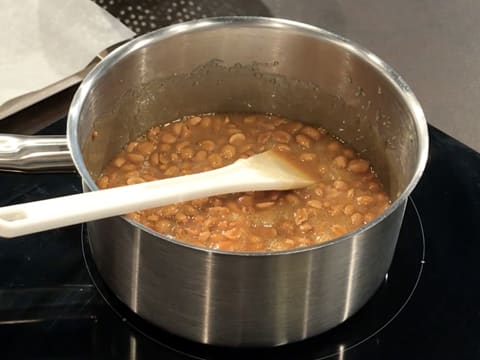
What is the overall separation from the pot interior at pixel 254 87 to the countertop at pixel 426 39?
272mm

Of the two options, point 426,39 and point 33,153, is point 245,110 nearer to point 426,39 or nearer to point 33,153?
point 33,153

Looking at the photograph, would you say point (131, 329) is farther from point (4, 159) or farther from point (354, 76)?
point (354, 76)

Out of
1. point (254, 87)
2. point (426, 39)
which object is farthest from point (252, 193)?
point (426, 39)

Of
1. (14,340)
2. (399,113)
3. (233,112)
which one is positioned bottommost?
(14,340)

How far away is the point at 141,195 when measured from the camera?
86 cm

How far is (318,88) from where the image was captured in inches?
45.4

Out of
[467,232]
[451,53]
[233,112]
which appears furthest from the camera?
[451,53]

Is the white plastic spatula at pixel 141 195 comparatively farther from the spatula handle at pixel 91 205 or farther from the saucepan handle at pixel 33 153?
the saucepan handle at pixel 33 153

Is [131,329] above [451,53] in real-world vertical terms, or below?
below

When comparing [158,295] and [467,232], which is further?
[467,232]

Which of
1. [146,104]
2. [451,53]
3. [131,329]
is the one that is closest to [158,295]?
[131,329]

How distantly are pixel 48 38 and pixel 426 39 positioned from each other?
710 millimetres

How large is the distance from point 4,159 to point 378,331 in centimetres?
50

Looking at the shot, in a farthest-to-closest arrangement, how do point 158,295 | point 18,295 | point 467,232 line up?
point 467,232 → point 18,295 → point 158,295
